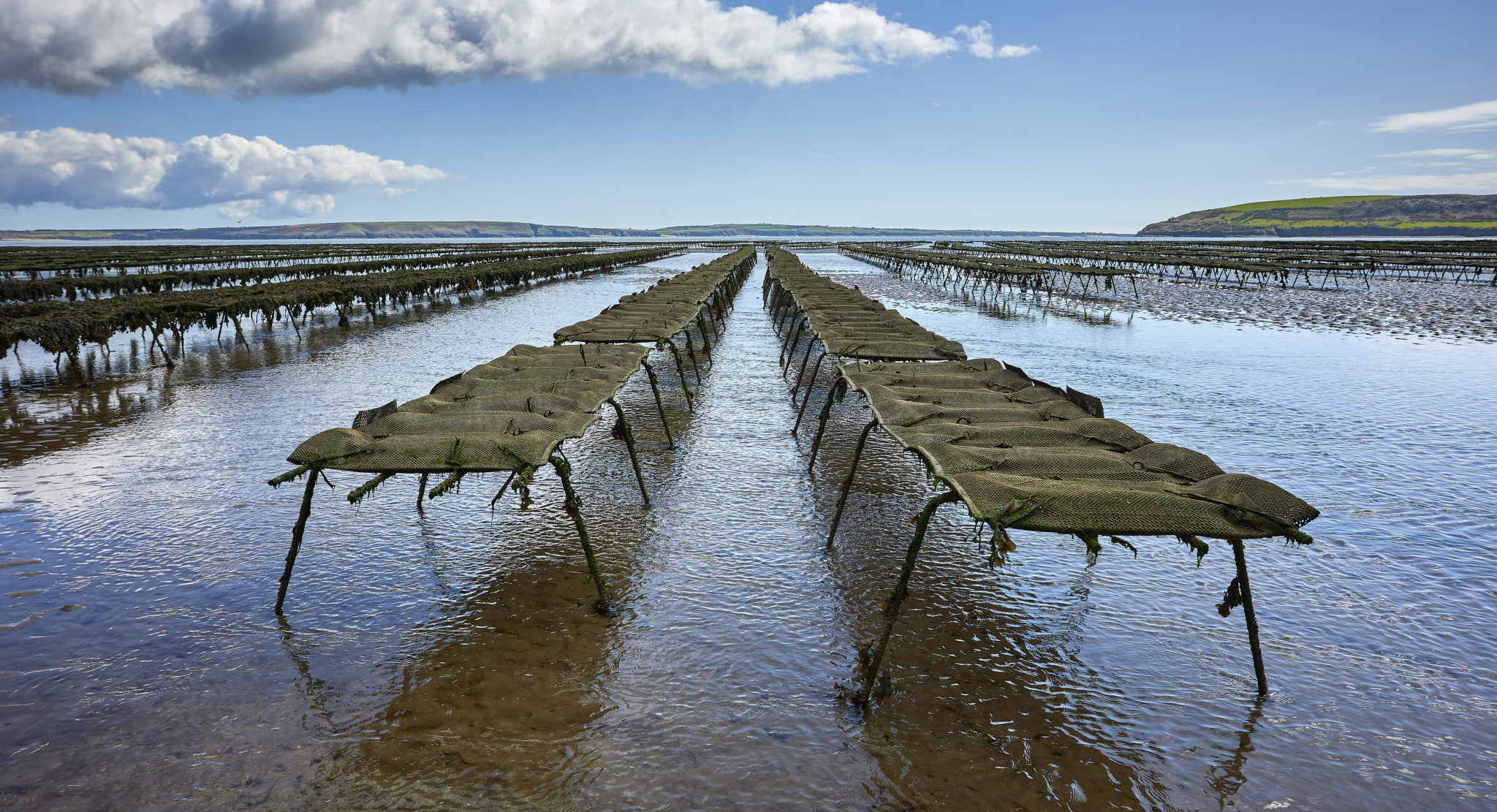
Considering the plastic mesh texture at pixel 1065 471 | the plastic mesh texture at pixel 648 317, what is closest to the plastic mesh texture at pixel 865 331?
the plastic mesh texture at pixel 648 317

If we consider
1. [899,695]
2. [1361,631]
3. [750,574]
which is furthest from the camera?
[750,574]

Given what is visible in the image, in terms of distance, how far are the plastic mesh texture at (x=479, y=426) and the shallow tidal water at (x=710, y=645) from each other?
1.05m

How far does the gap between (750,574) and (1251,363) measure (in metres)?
14.4

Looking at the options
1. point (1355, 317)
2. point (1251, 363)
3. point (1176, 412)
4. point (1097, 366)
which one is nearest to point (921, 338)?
point (1176, 412)

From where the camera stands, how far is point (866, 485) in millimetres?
7906

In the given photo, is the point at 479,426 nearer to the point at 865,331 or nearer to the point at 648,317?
the point at 865,331

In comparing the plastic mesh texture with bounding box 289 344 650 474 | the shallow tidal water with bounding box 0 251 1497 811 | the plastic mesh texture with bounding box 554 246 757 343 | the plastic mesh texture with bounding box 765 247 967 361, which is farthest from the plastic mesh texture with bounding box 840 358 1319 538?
the plastic mesh texture with bounding box 554 246 757 343

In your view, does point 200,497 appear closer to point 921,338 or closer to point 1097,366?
point 921,338

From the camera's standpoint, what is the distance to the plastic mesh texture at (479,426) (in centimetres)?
483

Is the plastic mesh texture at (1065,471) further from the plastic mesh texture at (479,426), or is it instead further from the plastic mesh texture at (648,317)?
the plastic mesh texture at (648,317)

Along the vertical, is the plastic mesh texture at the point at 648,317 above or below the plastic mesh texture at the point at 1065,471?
above

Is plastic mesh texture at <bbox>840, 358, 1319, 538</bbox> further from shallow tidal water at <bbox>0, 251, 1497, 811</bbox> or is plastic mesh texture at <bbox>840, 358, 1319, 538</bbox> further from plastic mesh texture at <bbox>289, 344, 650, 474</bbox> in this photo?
plastic mesh texture at <bbox>289, 344, 650, 474</bbox>

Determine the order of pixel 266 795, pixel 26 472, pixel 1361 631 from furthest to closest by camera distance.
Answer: pixel 26 472 < pixel 1361 631 < pixel 266 795

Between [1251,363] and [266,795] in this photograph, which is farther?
[1251,363]
